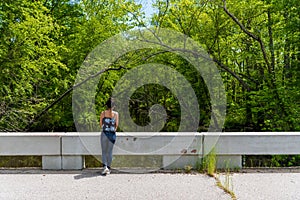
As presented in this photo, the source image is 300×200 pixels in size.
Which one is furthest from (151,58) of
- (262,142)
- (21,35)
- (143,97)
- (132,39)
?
(262,142)

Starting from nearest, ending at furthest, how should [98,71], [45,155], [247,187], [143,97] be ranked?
[247,187], [45,155], [143,97], [98,71]

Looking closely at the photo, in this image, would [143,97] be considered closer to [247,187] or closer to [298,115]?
[298,115]

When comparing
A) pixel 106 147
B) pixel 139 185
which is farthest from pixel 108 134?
pixel 139 185

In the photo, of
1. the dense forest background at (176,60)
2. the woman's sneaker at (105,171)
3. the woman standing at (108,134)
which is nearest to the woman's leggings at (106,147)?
the woman standing at (108,134)

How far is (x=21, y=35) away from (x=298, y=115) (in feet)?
34.8

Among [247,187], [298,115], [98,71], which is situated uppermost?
[98,71]

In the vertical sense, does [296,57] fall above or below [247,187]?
above

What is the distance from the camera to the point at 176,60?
13.2 metres

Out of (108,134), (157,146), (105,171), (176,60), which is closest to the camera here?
(105,171)

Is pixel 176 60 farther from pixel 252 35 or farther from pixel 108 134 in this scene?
pixel 108 134

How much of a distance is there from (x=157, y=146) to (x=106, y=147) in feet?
3.24

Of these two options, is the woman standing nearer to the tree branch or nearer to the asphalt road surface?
the asphalt road surface

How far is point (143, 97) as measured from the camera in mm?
11648

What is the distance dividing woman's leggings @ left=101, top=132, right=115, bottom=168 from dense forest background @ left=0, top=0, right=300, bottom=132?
4233 mm
